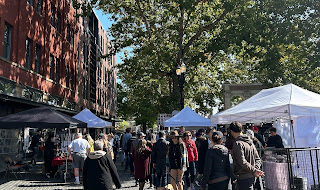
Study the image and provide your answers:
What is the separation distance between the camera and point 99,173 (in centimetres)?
579

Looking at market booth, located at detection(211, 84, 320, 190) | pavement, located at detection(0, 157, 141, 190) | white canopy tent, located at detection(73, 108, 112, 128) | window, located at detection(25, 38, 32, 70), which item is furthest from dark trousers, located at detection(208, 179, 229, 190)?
window, located at detection(25, 38, 32, 70)

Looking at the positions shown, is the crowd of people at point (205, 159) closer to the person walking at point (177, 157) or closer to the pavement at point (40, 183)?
the person walking at point (177, 157)

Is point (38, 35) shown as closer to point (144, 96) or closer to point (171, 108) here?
point (171, 108)

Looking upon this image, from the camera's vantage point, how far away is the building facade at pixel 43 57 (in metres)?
16.0

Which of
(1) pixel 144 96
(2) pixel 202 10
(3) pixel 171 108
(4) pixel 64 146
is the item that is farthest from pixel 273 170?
(1) pixel 144 96

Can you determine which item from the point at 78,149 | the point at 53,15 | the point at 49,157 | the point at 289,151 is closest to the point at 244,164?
the point at 289,151

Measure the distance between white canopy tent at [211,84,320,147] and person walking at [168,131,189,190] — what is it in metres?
2.39

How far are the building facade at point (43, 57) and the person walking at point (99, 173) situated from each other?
32.7 ft

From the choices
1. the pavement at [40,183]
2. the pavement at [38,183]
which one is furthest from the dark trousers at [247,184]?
the pavement at [38,183]

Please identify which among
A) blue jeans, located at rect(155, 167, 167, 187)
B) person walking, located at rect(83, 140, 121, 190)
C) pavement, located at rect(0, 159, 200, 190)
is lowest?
pavement, located at rect(0, 159, 200, 190)

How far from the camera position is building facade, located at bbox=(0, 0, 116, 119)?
1598cm

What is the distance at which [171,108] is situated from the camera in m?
28.5

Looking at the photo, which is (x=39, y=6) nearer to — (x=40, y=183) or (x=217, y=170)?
(x=40, y=183)

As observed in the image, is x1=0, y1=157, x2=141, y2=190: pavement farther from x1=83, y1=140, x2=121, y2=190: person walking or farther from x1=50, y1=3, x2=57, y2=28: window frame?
x1=50, y1=3, x2=57, y2=28: window frame
